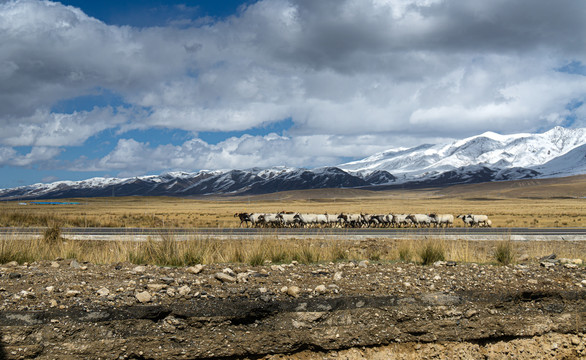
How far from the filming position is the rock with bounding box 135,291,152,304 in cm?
701

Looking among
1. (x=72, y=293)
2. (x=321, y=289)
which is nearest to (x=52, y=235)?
(x=72, y=293)

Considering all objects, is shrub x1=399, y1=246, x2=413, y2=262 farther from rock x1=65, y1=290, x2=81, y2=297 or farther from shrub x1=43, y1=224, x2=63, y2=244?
shrub x1=43, y1=224, x2=63, y2=244

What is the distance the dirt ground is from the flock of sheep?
105 feet

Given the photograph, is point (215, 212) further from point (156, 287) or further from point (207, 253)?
point (156, 287)

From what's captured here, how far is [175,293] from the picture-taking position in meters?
7.32

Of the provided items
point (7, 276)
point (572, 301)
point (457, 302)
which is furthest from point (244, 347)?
point (572, 301)

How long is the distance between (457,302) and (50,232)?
14967 mm

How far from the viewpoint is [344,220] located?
41.5 m

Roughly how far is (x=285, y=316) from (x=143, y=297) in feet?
7.34

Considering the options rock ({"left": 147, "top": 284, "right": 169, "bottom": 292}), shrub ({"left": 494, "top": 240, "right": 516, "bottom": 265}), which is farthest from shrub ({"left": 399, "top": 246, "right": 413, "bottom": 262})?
rock ({"left": 147, "top": 284, "right": 169, "bottom": 292})

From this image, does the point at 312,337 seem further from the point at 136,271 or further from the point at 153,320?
the point at 136,271

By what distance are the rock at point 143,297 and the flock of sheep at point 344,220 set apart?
3275 cm

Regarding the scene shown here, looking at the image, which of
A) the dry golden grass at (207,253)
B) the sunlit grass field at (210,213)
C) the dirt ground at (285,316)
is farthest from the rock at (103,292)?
the sunlit grass field at (210,213)

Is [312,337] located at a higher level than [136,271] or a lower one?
lower
